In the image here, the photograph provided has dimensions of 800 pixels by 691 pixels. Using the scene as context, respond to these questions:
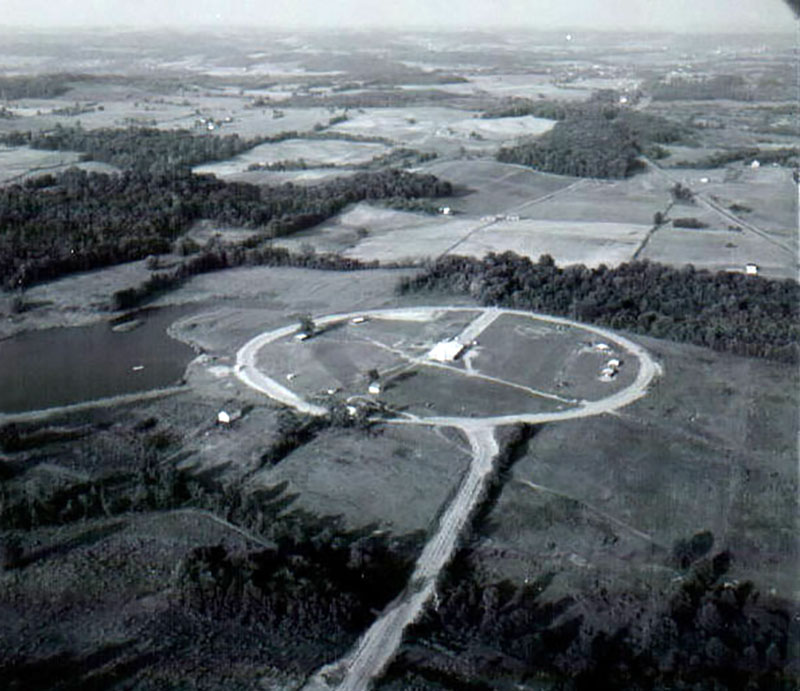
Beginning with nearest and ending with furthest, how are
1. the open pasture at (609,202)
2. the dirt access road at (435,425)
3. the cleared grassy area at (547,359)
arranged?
the dirt access road at (435,425) → the cleared grassy area at (547,359) → the open pasture at (609,202)

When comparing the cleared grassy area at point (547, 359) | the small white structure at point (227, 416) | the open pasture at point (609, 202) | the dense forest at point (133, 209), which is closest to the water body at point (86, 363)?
the small white structure at point (227, 416)

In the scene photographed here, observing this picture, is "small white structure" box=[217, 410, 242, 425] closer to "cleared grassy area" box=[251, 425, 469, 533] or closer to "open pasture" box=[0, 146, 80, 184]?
"cleared grassy area" box=[251, 425, 469, 533]

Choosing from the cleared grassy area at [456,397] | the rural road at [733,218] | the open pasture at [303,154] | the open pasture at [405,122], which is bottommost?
the cleared grassy area at [456,397]

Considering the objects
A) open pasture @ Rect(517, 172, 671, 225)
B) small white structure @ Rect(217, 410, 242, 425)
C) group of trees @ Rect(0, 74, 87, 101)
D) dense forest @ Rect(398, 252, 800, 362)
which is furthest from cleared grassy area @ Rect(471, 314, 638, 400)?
group of trees @ Rect(0, 74, 87, 101)

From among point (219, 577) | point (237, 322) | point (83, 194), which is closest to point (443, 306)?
point (237, 322)

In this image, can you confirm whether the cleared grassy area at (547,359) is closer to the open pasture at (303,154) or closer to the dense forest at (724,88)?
the open pasture at (303,154)

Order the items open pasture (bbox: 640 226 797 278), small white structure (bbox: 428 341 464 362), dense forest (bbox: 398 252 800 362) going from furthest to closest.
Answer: open pasture (bbox: 640 226 797 278)
dense forest (bbox: 398 252 800 362)
small white structure (bbox: 428 341 464 362)
